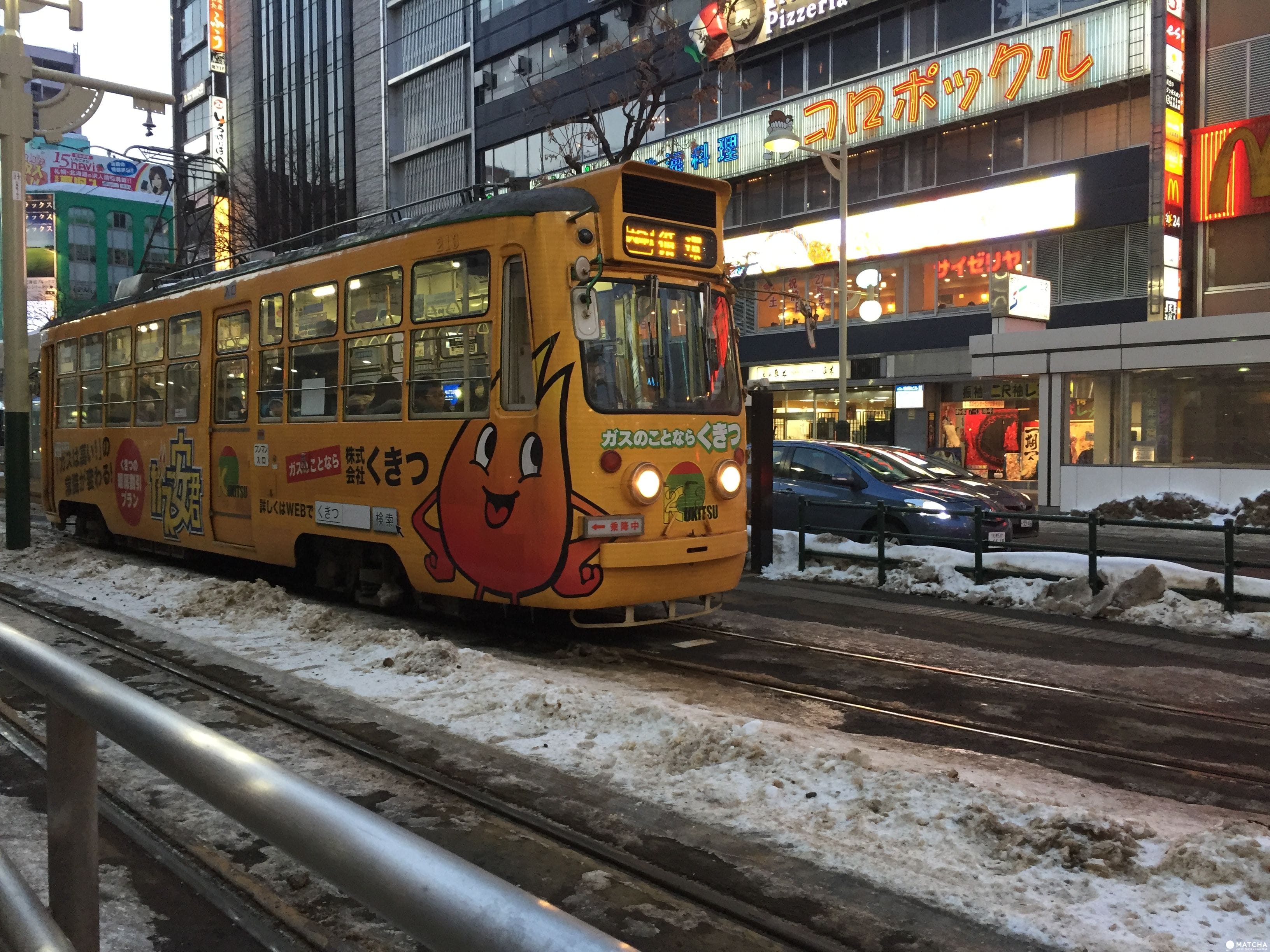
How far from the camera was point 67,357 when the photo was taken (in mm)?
14758

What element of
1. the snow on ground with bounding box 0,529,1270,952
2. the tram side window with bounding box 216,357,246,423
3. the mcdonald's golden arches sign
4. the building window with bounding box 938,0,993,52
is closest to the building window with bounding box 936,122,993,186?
the building window with bounding box 938,0,993,52

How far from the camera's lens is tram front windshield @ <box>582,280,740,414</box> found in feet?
25.1

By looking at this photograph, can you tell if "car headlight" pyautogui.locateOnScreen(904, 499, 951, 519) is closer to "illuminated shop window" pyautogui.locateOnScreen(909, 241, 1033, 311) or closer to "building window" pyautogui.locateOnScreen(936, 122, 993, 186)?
"illuminated shop window" pyautogui.locateOnScreen(909, 241, 1033, 311)

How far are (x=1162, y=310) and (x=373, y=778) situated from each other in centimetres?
2554

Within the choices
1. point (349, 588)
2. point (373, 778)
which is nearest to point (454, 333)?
point (349, 588)

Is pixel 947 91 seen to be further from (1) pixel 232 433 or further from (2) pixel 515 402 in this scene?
(2) pixel 515 402

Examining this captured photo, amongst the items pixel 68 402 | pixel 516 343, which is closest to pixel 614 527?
pixel 516 343

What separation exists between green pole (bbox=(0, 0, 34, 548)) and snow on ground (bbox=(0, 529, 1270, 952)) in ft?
28.9

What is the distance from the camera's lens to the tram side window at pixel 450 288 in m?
7.89

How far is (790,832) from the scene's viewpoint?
14.4 feet

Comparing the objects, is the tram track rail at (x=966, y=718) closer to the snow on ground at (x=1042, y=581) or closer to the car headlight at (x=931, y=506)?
the snow on ground at (x=1042, y=581)

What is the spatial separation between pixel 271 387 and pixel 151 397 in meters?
3.17

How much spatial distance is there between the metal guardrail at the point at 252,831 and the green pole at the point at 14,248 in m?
13.8

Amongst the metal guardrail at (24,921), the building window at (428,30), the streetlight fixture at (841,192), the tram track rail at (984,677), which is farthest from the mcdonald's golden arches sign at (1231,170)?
the metal guardrail at (24,921)
